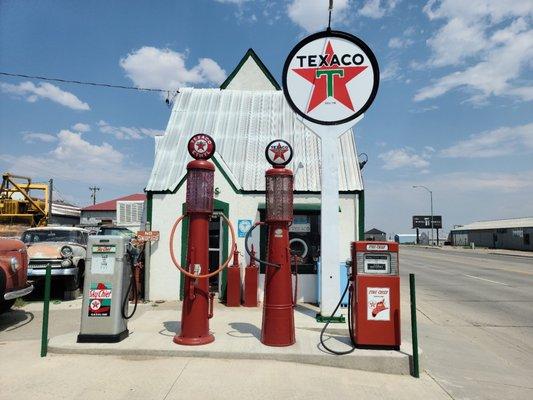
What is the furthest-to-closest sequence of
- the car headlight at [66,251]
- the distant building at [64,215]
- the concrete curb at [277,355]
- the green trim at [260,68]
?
the distant building at [64,215]
the green trim at [260,68]
the car headlight at [66,251]
the concrete curb at [277,355]

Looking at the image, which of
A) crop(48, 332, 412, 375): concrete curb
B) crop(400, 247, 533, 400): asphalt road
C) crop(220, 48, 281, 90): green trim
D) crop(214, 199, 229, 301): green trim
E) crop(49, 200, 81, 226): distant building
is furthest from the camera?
crop(49, 200, 81, 226): distant building

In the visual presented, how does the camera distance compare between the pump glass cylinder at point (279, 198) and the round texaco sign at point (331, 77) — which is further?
the round texaco sign at point (331, 77)

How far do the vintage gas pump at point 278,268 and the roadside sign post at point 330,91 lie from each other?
66.4 inches

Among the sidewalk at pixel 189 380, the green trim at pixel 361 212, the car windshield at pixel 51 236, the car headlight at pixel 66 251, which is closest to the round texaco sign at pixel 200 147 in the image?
the sidewalk at pixel 189 380

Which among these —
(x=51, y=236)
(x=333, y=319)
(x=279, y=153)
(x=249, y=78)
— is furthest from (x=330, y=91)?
(x=51, y=236)

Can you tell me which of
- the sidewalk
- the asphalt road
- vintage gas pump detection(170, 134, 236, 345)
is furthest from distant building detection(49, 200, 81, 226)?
the sidewalk

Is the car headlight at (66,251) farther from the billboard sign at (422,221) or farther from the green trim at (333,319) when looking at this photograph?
the billboard sign at (422,221)

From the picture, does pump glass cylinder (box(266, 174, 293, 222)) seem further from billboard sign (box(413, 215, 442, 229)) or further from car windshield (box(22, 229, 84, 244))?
billboard sign (box(413, 215, 442, 229))

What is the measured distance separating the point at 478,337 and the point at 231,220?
19.7ft

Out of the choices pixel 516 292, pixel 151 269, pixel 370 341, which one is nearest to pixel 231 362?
pixel 370 341

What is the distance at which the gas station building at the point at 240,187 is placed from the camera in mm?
10195

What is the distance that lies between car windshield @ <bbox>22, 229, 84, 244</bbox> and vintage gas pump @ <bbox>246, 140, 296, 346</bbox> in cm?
772

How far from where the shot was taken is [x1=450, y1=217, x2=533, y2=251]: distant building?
4678cm

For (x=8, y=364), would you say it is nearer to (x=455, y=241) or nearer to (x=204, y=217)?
(x=204, y=217)
